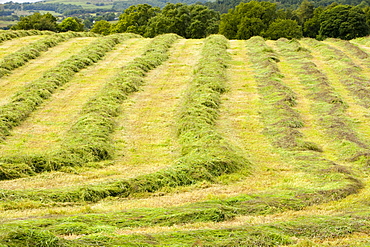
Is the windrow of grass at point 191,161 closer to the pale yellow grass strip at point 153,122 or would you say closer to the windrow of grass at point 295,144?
the pale yellow grass strip at point 153,122

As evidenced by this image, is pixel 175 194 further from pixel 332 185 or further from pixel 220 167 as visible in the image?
pixel 332 185

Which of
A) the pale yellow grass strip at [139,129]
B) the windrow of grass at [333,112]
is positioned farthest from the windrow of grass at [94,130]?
the windrow of grass at [333,112]

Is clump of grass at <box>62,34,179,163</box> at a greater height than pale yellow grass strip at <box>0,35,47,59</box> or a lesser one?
greater

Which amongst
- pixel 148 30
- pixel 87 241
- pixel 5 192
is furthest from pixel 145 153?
pixel 148 30

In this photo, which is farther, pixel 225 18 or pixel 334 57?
pixel 225 18

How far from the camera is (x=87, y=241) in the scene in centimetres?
635

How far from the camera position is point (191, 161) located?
452 inches

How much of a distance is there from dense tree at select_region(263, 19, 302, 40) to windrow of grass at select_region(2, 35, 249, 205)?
96.5 ft

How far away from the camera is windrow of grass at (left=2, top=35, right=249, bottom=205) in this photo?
30.9 feet

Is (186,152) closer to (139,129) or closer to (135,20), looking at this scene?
(139,129)

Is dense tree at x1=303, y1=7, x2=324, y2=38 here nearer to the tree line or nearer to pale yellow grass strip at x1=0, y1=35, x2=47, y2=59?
the tree line

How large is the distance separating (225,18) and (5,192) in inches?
1871

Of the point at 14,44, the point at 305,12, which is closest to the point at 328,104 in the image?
the point at 14,44

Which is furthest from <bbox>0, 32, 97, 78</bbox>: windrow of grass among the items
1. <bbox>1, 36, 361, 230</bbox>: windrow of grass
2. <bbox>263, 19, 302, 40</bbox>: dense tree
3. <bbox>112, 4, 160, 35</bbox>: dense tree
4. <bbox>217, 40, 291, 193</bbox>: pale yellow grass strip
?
<bbox>263, 19, 302, 40</bbox>: dense tree
